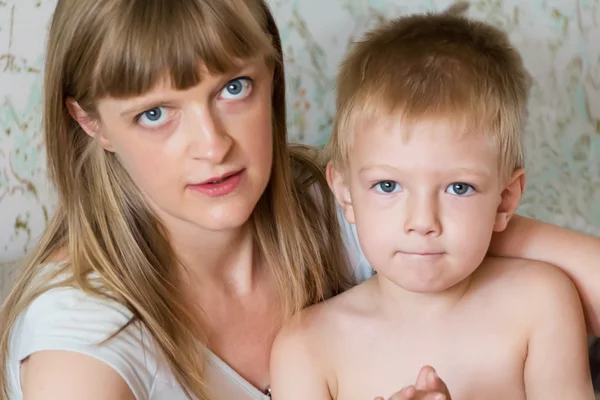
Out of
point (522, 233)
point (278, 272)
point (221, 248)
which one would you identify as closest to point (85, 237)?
point (221, 248)

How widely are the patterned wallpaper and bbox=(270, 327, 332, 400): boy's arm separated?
75 cm

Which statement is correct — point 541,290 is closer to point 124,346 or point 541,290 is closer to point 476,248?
point 476,248

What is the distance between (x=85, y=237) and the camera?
3.93 feet

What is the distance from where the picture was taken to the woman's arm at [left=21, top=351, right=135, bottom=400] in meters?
1.01

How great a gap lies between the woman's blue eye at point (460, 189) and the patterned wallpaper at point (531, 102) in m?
0.81

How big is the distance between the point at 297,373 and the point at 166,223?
0.31m

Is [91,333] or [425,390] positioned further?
[91,333]

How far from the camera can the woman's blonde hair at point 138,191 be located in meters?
1.01

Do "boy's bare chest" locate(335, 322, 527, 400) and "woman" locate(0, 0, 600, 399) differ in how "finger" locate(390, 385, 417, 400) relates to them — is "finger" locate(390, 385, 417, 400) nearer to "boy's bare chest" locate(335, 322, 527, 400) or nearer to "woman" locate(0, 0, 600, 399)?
"boy's bare chest" locate(335, 322, 527, 400)

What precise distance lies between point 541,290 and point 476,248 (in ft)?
0.53

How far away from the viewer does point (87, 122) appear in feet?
3.87

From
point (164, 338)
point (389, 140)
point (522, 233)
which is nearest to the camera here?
point (389, 140)

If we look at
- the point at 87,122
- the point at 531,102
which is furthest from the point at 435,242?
the point at 531,102

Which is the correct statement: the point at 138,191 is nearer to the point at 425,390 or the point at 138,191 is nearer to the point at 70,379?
the point at 70,379
